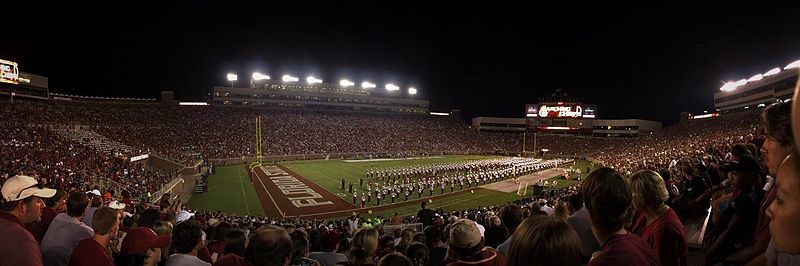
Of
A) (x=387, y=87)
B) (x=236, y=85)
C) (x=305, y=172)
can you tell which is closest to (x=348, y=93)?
(x=387, y=87)

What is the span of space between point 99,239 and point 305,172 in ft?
108

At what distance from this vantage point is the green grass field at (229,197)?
67.7ft

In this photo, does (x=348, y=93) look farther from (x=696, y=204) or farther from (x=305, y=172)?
(x=696, y=204)

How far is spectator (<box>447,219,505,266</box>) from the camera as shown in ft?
9.61

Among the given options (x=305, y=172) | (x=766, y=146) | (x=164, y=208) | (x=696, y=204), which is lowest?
(x=305, y=172)

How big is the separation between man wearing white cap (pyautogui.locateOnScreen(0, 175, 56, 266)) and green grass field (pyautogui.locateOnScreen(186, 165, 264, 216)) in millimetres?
16686

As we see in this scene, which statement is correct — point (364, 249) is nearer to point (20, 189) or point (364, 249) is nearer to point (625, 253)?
point (625, 253)

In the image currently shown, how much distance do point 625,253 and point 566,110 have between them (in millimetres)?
75874

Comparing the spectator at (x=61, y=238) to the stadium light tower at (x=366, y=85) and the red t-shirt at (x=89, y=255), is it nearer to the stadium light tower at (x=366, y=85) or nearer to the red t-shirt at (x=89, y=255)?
the red t-shirt at (x=89, y=255)

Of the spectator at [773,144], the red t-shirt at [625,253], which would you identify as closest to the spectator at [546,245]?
the red t-shirt at [625,253]

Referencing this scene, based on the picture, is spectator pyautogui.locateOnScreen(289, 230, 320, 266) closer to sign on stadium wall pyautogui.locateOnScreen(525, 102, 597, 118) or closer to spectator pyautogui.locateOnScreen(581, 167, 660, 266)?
spectator pyautogui.locateOnScreen(581, 167, 660, 266)

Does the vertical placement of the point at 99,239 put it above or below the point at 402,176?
above

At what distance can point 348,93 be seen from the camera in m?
84.1

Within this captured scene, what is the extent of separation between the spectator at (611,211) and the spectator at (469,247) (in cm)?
87
